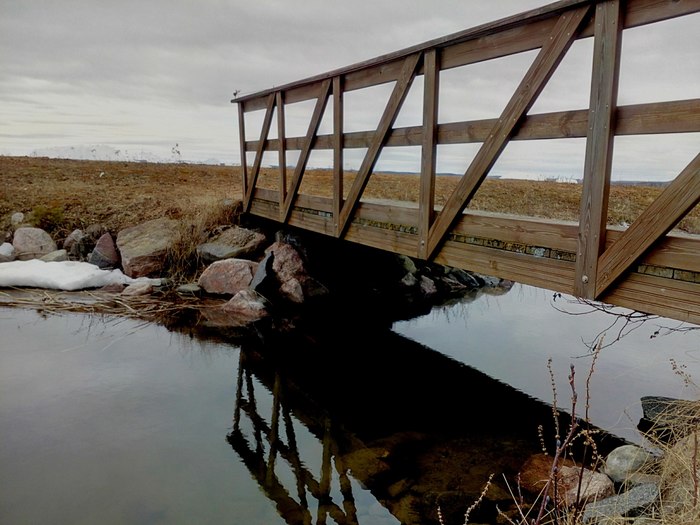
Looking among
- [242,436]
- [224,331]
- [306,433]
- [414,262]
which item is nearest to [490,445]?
[306,433]

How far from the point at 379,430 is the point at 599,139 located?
2801mm

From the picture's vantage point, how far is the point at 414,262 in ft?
35.7

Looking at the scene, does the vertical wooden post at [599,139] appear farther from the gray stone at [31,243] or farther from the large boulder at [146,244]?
the gray stone at [31,243]

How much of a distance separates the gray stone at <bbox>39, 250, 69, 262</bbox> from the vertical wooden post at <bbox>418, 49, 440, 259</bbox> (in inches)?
291

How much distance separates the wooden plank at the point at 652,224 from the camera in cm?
287

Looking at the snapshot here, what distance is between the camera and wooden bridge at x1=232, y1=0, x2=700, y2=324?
3062 millimetres

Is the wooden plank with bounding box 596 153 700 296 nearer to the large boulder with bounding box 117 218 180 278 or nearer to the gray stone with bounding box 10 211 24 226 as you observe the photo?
the large boulder with bounding box 117 218 180 278

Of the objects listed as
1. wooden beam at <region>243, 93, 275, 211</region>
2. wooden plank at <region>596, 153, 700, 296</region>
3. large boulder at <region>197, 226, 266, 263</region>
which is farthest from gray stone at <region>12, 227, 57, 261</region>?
wooden plank at <region>596, 153, 700, 296</region>

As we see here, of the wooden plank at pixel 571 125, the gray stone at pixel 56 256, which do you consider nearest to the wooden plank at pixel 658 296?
the wooden plank at pixel 571 125

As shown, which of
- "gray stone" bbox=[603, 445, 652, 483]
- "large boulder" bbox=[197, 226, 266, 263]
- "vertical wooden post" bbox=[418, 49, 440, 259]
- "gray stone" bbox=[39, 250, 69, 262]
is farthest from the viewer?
"gray stone" bbox=[39, 250, 69, 262]

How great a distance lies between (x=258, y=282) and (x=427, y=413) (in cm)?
418

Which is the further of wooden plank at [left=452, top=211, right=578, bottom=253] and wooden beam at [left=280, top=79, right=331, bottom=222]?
wooden beam at [left=280, top=79, right=331, bottom=222]

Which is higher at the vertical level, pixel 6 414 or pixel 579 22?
pixel 579 22

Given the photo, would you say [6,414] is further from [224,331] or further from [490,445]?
[490,445]
